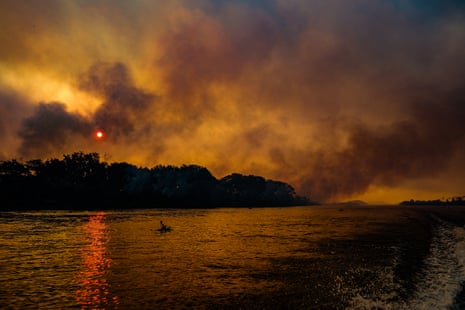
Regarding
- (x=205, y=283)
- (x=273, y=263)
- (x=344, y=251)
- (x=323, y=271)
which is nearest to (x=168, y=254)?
(x=273, y=263)

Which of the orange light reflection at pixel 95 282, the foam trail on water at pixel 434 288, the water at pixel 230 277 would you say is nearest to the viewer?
the foam trail on water at pixel 434 288

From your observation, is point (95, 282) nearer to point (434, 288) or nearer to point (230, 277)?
point (230, 277)

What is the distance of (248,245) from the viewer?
55.8 meters

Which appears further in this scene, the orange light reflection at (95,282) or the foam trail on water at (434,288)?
the orange light reflection at (95,282)

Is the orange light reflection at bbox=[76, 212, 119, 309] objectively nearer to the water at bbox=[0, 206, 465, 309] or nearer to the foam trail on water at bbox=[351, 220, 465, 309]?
the water at bbox=[0, 206, 465, 309]

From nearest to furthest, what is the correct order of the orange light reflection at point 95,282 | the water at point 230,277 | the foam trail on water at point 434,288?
1. the foam trail on water at point 434,288
2. the orange light reflection at point 95,282
3. the water at point 230,277

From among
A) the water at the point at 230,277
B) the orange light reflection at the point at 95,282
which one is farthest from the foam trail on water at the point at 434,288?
the orange light reflection at the point at 95,282

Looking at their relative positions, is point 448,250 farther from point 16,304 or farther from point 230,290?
point 16,304

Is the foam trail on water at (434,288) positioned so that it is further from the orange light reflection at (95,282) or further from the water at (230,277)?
the orange light reflection at (95,282)

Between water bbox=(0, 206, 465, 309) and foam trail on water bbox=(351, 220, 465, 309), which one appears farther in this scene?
water bbox=(0, 206, 465, 309)

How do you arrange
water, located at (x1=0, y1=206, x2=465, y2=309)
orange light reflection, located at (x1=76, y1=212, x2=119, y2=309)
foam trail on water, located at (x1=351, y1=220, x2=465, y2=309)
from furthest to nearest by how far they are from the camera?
water, located at (x1=0, y1=206, x2=465, y2=309) → orange light reflection, located at (x1=76, y1=212, x2=119, y2=309) → foam trail on water, located at (x1=351, y1=220, x2=465, y2=309)

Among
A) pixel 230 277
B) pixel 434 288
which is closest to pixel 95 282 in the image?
pixel 230 277

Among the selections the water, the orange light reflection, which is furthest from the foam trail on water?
the orange light reflection

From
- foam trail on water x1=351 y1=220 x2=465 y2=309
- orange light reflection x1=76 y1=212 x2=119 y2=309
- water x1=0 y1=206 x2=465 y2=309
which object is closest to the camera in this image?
foam trail on water x1=351 y1=220 x2=465 y2=309
